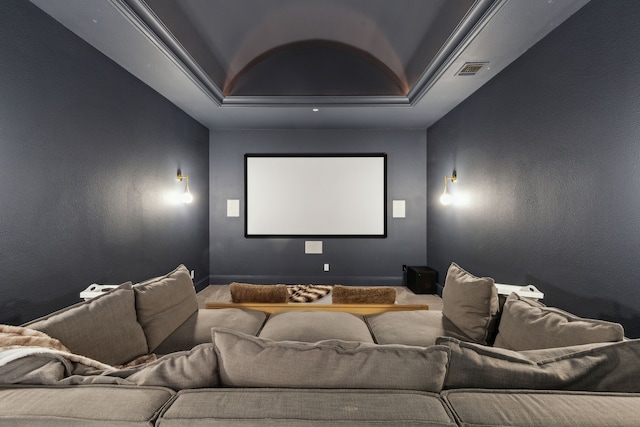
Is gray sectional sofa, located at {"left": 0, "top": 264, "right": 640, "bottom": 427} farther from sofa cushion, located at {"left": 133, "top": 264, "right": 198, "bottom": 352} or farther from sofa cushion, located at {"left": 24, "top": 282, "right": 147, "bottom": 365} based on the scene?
sofa cushion, located at {"left": 133, "top": 264, "right": 198, "bottom": 352}

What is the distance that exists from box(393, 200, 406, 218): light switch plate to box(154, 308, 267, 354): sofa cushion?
347 centimetres

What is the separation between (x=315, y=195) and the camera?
5.59 m

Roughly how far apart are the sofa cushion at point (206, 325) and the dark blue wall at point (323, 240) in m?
2.98

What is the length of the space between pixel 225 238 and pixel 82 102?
322 cm

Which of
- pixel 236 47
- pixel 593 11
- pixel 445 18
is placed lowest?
→ pixel 593 11

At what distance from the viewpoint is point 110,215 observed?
299 cm

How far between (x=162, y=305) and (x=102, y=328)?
470mm

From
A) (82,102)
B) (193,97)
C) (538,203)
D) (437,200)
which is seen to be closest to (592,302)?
(538,203)

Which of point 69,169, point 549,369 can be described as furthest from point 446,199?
point 69,169

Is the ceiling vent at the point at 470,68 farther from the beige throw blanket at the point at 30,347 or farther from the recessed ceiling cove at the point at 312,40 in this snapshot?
the beige throw blanket at the point at 30,347

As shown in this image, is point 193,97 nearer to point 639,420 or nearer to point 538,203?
point 538,203

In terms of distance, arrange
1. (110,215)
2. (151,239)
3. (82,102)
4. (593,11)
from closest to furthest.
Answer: (593,11) → (82,102) → (110,215) → (151,239)

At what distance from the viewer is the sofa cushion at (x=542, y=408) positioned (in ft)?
2.45

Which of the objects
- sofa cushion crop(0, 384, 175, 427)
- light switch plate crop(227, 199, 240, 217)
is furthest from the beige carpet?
sofa cushion crop(0, 384, 175, 427)
